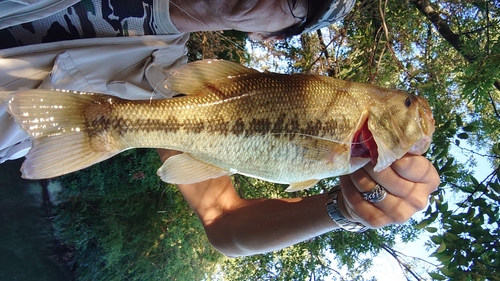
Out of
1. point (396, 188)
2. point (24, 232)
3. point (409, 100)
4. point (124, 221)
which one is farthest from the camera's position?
point (124, 221)

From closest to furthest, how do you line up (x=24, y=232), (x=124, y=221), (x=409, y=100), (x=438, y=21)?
(x=409, y=100)
(x=438, y=21)
(x=24, y=232)
(x=124, y=221)

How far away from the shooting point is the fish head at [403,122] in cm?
150

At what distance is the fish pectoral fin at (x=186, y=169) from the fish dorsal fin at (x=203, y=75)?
29cm

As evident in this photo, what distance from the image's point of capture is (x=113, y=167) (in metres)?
4.77

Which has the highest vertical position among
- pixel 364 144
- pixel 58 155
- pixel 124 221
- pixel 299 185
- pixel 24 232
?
pixel 364 144

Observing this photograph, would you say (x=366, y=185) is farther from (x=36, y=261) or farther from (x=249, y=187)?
(x=36, y=261)

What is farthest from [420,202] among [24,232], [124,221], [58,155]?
[24,232]

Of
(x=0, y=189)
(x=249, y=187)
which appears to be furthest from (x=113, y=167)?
(x=249, y=187)

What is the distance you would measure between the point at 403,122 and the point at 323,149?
1.20 feet

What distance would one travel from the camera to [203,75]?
1.58 meters

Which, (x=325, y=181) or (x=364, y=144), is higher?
(x=364, y=144)

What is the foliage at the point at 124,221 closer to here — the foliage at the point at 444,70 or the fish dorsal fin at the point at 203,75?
the foliage at the point at 444,70

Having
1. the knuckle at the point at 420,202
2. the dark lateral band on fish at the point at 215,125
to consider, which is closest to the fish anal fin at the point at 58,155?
the dark lateral band on fish at the point at 215,125

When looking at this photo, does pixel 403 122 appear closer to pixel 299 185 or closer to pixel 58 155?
pixel 299 185
